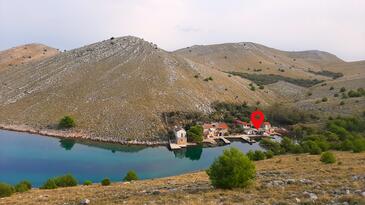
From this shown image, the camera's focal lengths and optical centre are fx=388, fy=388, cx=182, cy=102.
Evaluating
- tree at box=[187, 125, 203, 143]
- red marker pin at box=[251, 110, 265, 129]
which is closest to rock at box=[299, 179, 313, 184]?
tree at box=[187, 125, 203, 143]

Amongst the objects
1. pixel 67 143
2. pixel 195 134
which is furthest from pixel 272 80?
pixel 67 143

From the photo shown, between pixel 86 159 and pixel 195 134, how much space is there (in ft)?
88.9

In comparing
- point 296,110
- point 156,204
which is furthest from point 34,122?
point 156,204

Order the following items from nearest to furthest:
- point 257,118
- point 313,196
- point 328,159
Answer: point 313,196 → point 328,159 → point 257,118

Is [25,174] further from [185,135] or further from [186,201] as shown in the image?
[186,201]

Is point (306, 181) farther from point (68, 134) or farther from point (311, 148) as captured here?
point (68, 134)

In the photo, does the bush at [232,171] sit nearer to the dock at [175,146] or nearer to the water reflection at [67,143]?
the dock at [175,146]

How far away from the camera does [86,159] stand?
77.7 m

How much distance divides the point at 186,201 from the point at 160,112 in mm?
82274

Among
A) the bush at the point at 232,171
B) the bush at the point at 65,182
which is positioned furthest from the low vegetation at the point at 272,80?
the bush at the point at 232,171

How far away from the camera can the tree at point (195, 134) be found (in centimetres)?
9216

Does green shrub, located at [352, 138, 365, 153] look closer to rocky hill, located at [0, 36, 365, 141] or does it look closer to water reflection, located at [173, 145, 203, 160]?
water reflection, located at [173, 145, 203, 160]

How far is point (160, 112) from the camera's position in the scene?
10462 cm

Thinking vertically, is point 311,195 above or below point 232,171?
below
